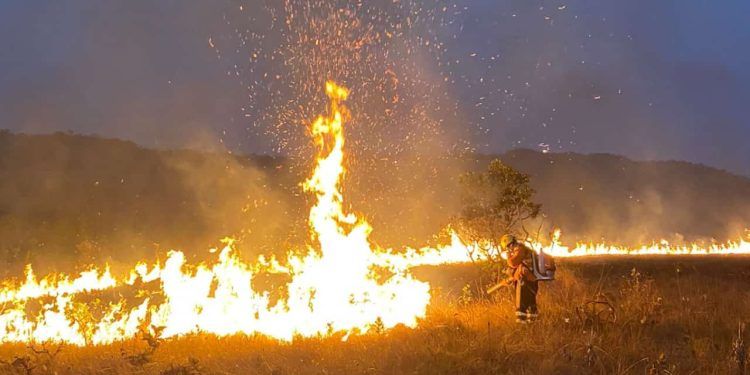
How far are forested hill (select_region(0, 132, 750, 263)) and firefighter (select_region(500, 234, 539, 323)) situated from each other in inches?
890

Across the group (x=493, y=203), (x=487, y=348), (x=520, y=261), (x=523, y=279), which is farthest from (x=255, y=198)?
(x=487, y=348)

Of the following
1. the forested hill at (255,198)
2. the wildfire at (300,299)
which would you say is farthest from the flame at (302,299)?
the forested hill at (255,198)

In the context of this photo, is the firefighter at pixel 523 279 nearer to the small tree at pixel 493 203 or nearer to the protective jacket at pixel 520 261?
the protective jacket at pixel 520 261

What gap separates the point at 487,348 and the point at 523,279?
2.02 meters

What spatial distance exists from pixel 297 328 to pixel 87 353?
3215mm

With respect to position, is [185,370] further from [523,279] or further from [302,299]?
[523,279]

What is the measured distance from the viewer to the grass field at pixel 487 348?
25.7 feet

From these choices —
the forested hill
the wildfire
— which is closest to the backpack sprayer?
the wildfire

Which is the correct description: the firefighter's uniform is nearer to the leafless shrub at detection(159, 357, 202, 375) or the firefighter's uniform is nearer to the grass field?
the grass field

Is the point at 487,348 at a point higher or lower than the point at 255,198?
lower

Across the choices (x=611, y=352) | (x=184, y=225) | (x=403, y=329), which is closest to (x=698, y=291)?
(x=611, y=352)

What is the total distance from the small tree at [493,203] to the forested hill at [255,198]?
1631 cm

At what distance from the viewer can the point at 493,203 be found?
1656 centimetres

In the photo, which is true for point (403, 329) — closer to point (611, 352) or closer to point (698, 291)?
A: point (611, 352)
